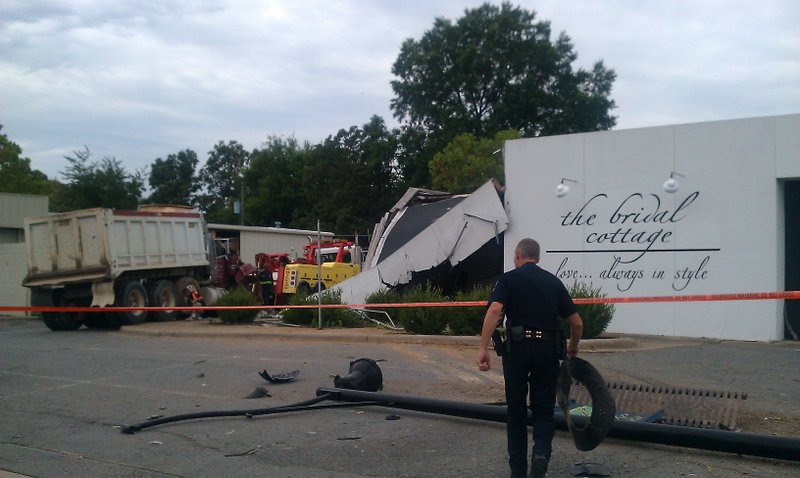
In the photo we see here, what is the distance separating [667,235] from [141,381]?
1134cm

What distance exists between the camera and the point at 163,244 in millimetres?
22031

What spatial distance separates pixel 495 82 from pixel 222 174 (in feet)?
143

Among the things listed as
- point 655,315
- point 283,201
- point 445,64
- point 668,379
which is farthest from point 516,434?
point 283,201

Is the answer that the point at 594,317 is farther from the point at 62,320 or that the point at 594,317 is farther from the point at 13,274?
the point at 13,274

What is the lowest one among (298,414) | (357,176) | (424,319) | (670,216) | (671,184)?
(298,414)

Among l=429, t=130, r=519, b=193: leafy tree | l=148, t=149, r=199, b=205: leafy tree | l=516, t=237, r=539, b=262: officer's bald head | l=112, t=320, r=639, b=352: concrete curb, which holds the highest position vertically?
l=148, t=149, r=199, b=205: leafy tree

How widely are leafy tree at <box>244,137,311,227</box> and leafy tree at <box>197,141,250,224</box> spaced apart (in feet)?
31.3

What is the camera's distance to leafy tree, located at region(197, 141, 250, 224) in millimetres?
84625

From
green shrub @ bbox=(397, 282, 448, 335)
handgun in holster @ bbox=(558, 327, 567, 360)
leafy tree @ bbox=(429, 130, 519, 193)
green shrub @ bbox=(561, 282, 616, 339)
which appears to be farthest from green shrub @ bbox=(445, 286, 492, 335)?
leafy tree @ bbox=(429, 130, 519, 193)

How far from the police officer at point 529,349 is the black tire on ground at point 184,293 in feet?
58.3

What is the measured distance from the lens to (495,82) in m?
53.1

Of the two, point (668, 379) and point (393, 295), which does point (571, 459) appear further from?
point (393, 295)

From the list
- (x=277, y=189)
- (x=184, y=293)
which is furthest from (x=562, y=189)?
(x=277, y=189)

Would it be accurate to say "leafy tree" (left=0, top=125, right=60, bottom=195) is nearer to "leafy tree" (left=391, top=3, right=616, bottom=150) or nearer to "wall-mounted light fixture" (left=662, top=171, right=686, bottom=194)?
"leafy tree" (left=391, top=3, right=616, bottom=150)
